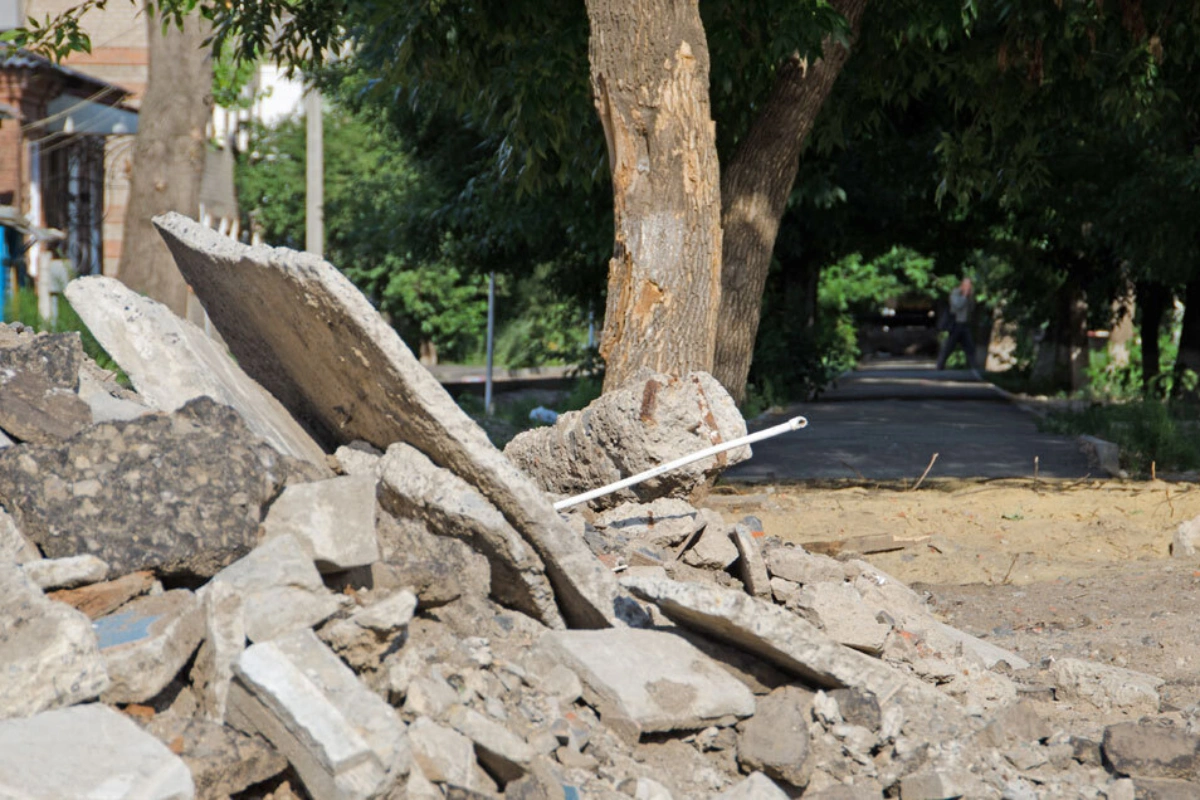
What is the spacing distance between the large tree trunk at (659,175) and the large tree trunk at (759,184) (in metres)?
1.30

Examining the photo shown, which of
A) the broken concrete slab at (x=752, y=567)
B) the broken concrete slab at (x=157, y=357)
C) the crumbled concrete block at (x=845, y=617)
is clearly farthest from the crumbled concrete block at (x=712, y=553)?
the broken concrete slab at (x=157, y=357)

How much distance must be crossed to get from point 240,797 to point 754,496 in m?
5.85

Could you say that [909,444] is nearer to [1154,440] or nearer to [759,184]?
[1154,440]

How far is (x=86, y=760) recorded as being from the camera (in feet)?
8.41

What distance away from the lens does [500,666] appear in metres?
3.52

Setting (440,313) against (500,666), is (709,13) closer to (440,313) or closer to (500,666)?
(500,666)

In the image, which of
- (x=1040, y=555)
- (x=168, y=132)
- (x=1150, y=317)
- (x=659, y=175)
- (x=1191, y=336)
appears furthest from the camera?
(x=1150, y=317)

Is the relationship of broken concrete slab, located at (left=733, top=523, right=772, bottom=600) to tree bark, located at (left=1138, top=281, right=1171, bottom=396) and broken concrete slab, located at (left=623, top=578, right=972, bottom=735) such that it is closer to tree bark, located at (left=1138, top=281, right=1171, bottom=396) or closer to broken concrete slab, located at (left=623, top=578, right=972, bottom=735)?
broken concrete slab, located at (left=623, top=578, right=972, bottom=735)

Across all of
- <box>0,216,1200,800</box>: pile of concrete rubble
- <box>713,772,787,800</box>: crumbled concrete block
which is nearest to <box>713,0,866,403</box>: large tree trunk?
<box>0,216,1200,800</box>: pile of concrete rubble

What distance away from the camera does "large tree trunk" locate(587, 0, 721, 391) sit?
7.08 metres

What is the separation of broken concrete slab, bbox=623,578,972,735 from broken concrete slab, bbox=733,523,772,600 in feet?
2.75

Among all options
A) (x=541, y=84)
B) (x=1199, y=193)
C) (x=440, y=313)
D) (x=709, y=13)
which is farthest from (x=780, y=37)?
(x=440, y=313)

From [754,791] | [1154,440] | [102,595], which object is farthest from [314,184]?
[754,791]

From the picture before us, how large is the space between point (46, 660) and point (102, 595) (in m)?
0.51
